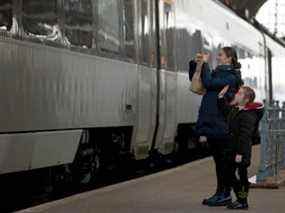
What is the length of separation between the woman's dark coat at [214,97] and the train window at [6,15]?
2.05 m

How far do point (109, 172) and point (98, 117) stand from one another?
4.22 meters

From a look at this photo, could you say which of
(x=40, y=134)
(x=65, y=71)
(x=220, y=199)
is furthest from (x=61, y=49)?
(x=220, y=199)

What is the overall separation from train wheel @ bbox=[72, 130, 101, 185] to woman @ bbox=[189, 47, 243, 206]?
2736mm

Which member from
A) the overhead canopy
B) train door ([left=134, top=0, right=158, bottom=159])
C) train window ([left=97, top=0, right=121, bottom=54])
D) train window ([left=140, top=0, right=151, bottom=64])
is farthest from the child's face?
the overhead canopy

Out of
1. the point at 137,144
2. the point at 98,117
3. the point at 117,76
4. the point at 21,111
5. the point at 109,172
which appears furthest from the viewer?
the point at 109,172

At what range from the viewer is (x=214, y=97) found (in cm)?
894

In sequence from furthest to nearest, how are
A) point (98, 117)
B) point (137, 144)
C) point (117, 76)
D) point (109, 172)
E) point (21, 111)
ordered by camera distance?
point (109, 172) → point (137, 144) → point (117, 76) → point (98, 117) → point (21, 111)

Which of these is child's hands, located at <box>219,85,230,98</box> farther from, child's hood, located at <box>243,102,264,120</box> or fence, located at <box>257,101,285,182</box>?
fence, located at <box>257,101,285,182</box>

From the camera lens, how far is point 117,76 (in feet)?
38.4

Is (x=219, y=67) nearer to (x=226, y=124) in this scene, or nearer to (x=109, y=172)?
(x=226, y=124)

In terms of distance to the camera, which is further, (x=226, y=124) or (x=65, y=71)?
(x=65, y=71)

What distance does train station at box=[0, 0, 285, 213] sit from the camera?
28.3ft

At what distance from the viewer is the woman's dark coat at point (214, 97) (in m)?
8.81

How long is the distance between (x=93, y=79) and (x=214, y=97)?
2.21 meters
